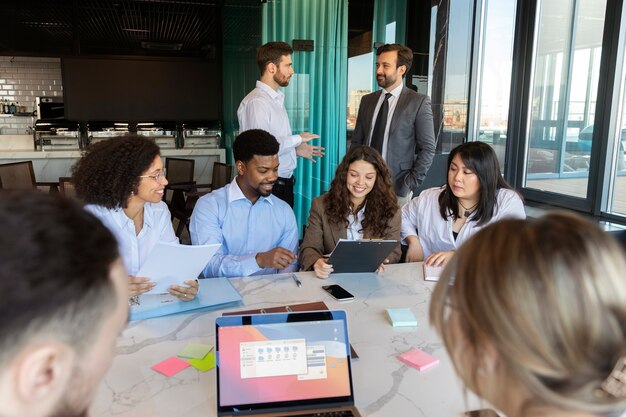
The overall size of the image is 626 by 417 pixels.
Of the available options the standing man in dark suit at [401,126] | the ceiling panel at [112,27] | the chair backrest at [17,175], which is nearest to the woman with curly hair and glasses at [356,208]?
the standing man in dark suit at [401,126]

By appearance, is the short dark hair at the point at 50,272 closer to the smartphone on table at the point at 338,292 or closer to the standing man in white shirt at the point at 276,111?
the smartphone on table at the point at 338,292

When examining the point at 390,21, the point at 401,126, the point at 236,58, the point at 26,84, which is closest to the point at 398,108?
the point at 401,126

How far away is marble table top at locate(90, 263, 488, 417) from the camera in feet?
3.75

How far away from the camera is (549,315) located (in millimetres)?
581

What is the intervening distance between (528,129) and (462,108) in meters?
0.58

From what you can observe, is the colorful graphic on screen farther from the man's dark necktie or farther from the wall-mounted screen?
the wall-mounted screen

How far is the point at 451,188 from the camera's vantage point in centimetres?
247

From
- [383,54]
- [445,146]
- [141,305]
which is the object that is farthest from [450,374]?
[445,146]

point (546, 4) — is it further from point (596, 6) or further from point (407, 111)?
point (407, 111)

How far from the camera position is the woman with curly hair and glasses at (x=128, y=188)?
206 centimetres

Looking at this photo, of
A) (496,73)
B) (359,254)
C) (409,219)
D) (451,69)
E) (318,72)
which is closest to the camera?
(359,254)

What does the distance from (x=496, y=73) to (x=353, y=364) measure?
318 centimetres

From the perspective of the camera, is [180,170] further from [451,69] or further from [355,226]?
[355,226]

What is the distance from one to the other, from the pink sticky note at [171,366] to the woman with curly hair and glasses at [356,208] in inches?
44.4
